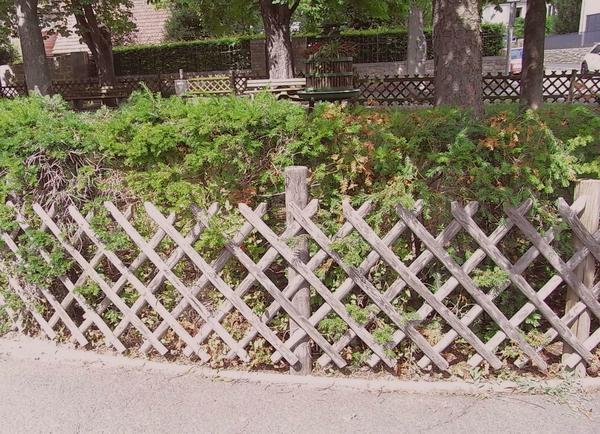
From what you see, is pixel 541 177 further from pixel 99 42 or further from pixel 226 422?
pixel 99 42

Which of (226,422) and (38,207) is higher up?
(38,207)

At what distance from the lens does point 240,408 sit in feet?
10.5

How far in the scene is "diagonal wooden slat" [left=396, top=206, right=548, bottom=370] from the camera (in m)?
3.17

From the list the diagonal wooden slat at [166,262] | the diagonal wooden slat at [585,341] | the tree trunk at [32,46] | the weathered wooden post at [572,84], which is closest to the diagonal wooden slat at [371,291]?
the diagonal wooden slat at [166,262]

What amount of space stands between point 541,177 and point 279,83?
7.43 metres

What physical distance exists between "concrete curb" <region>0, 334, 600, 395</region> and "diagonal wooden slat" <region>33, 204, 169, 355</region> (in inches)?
8.1

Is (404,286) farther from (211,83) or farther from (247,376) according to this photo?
(211,83)

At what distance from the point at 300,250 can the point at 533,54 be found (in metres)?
7.20

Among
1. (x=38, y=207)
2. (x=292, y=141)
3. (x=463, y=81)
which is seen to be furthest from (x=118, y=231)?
(x=463, y=81)

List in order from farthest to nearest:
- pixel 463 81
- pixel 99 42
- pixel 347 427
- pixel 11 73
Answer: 1. pixel 11 73
2. pixel 99 42
3. pixel 463 81
4. pixel 347 427

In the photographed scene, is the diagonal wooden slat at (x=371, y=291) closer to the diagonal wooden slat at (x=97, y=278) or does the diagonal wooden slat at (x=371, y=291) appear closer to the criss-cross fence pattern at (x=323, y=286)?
the criss-cross fence pattern at (x=323, y=286)

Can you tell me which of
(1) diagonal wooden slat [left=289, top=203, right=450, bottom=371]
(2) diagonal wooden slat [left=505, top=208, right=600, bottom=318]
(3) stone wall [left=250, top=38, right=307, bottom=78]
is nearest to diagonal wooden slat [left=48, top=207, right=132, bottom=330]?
(1) diagonal wooden slat [left=289, top=203, right=450, bottom=371]

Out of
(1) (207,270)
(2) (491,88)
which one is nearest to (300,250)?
(1) (207,270)

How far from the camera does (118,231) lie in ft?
12.0
